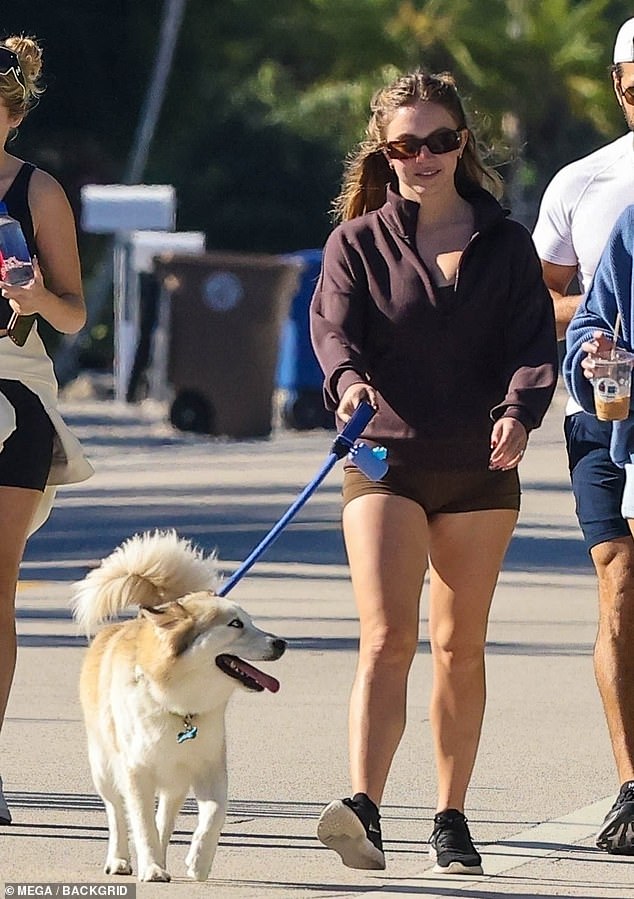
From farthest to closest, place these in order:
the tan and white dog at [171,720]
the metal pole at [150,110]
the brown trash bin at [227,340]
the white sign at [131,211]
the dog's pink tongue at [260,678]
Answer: the metal pole at [150,110] < the white sign at [131,211] < the brown trash bin at [227,340] < the tan and white dog at [171,720] < the dog's pink tongue at [260,678]

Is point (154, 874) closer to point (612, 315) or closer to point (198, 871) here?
point (198, 871)

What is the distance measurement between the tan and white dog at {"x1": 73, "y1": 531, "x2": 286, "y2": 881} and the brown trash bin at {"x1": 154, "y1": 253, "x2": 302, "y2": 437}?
1904 centimetres

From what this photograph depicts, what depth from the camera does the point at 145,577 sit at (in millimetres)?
6219

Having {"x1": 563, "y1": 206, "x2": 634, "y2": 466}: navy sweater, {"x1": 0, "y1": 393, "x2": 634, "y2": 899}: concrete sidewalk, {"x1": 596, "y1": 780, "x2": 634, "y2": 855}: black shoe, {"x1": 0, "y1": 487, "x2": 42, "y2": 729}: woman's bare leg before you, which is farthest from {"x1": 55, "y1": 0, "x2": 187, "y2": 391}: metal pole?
{"x1": 563, "y1": 206, "x2": 634, "y2": 466}: navy sweater

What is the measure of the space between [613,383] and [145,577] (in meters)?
1.43

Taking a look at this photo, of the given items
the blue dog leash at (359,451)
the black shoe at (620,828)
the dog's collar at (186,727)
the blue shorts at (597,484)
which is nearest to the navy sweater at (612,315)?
the blue shorts at (597,484)

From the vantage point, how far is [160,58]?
38219mm

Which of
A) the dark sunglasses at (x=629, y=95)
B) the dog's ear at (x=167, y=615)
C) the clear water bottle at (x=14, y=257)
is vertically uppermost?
the dark sunglasses at (x=629, y=95)

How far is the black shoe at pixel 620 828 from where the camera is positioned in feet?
20.7

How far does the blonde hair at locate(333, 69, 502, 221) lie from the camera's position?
6047 millimetres

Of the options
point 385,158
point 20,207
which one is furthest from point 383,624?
point 20,207

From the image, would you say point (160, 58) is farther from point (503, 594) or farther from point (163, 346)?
point (503, 594)

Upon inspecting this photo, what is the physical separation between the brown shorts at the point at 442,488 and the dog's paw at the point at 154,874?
1.10 metres

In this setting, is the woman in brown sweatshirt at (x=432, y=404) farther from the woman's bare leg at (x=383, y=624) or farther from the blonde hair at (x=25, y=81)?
the blonde hair at (x=25, y=81)
